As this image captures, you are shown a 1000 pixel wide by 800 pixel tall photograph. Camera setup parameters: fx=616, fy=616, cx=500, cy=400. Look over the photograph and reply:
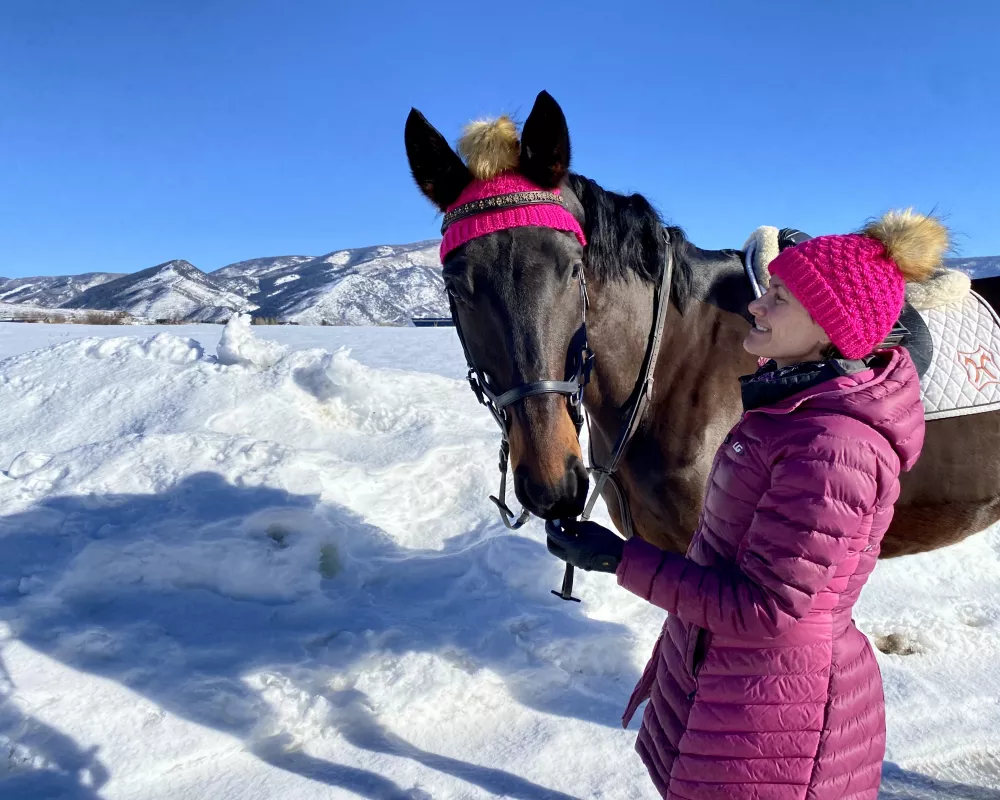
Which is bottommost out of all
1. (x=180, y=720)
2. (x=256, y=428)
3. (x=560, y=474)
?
(x=180, y=720)

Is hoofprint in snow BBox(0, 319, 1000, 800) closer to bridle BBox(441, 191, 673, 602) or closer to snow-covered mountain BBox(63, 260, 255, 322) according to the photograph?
bridle BBox(441, 191, 673, 602)

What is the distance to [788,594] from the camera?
1.13 metres

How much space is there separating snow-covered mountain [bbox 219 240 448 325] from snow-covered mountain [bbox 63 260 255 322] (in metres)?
3.72

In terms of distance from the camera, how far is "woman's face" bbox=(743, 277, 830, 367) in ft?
4.33

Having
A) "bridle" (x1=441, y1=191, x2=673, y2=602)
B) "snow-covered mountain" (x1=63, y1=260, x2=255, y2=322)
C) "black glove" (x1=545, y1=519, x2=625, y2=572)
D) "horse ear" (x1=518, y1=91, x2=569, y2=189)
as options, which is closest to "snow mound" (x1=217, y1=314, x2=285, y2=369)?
"bridle" (x1=441, y1=191, x2=673, y2=602)

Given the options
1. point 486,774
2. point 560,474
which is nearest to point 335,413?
point 486,774

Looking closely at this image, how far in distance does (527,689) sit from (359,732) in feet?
2.62

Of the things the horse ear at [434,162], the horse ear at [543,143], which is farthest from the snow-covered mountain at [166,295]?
the horse ear at [543,143]

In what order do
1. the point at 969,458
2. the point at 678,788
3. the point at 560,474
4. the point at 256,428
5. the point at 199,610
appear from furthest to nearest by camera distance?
the point at 256,428
the point at 199,610
the point at 969,458
the point at 560,474
the point at 678,788

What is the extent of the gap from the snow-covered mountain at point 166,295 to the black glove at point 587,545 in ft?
173

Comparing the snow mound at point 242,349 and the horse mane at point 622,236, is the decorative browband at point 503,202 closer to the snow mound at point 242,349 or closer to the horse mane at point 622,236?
the horse mane at point 622,236

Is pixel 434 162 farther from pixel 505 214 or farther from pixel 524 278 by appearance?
pixel 524 278

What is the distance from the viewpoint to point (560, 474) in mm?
1736

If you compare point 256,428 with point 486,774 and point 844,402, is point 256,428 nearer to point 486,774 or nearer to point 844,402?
point 486,774
